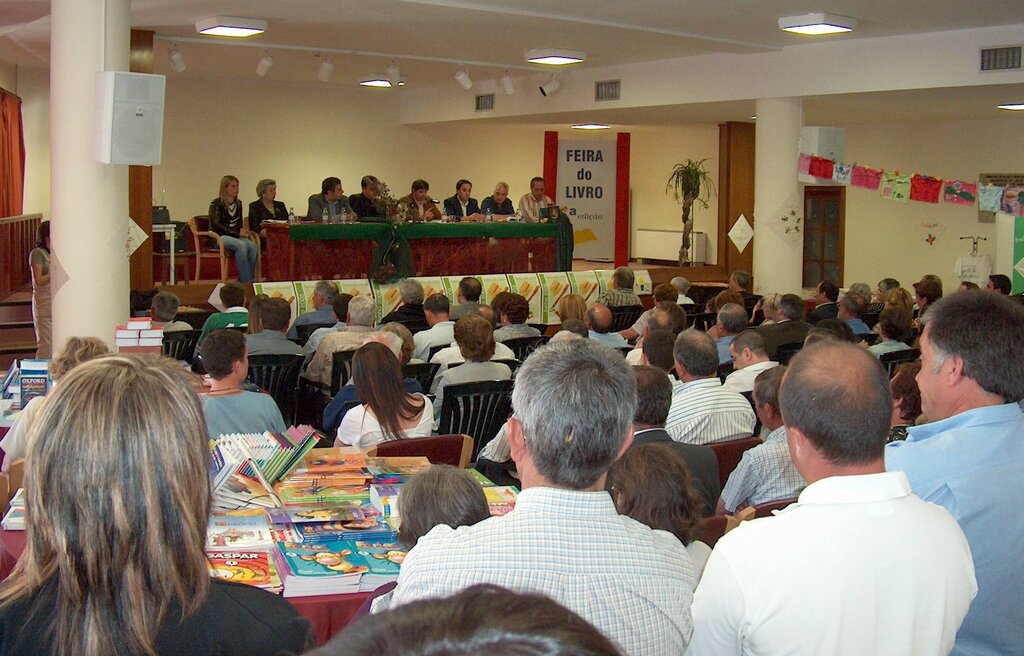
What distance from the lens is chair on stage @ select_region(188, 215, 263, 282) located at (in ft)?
41.1

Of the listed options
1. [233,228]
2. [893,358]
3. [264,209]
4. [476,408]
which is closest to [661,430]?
[476,408]

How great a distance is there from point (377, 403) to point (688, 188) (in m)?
13.1

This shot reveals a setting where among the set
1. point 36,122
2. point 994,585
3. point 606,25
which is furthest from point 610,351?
point 36,122

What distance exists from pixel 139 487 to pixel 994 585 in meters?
1.70

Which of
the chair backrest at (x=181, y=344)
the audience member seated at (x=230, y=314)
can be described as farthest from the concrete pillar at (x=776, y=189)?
the chair backrest at (x=181, y=344)

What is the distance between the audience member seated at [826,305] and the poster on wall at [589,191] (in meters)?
9.55

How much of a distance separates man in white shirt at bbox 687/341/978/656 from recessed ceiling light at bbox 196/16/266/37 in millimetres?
9187

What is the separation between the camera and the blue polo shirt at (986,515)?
2.25 metres

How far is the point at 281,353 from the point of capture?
721 cm

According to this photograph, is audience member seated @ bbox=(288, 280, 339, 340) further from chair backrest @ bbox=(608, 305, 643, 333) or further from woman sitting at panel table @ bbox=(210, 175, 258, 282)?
woman sitting at panel table @ bbox=(210, 175, 258, 282)

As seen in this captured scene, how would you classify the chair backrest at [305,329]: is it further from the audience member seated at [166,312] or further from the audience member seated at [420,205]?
the audience member seated at [420,205]

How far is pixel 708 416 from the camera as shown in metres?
4.77

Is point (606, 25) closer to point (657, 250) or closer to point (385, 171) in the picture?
point (385, 171)

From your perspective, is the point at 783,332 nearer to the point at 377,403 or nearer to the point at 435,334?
the point at 435,334
